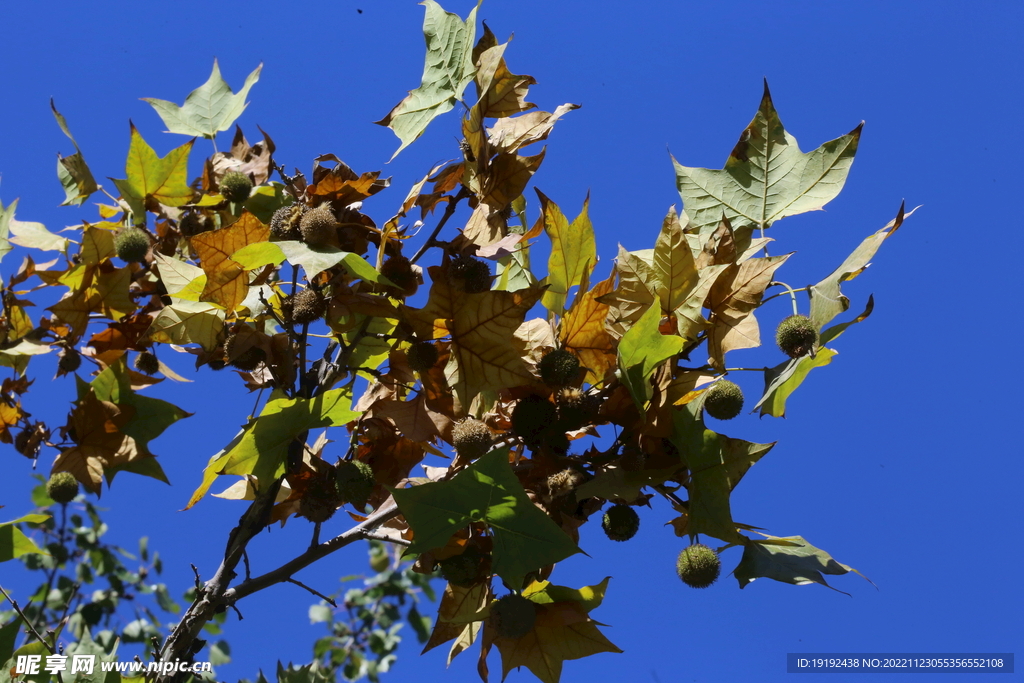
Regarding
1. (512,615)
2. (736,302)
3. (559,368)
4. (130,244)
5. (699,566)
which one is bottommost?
(512,615)

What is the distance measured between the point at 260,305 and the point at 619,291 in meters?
0.74

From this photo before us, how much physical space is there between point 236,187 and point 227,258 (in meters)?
0.44

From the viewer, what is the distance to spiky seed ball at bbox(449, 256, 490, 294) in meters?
1.46

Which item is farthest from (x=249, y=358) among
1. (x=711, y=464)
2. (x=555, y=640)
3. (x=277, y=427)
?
(x=711, y=464)

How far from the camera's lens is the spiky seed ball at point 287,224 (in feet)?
4.93

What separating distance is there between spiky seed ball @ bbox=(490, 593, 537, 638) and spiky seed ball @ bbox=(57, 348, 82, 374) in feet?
4.00

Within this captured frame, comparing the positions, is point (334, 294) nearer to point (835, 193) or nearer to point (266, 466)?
point (266, 466)

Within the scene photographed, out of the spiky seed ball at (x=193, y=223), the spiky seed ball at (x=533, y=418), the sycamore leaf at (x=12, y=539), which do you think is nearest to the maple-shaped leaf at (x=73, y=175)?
the spiky seed ball at (x=193, y=223)

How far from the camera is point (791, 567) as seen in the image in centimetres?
131

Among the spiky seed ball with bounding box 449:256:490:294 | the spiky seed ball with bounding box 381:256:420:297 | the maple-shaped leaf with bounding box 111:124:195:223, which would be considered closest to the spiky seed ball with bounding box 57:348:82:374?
the maple-shaped leaf with bounding box 111:124:195:223

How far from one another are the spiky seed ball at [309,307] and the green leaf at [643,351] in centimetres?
58

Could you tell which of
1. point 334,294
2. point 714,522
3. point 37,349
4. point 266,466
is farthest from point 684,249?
point 37,349

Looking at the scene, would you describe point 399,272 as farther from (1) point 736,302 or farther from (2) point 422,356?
(1) point 736,302

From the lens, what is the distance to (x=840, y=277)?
1310 millimetres
